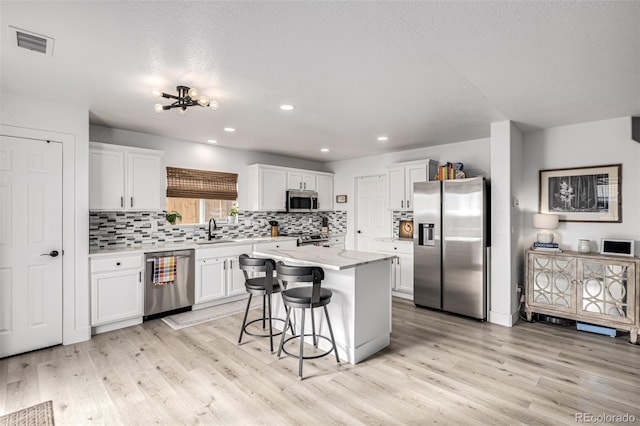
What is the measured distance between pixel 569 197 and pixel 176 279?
200 inches

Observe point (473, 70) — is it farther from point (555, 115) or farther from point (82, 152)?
point (82, 152)

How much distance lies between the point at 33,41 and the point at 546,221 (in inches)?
202

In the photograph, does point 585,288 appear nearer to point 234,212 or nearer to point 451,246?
point 451,246

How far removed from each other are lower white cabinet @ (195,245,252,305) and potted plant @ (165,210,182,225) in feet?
2.28

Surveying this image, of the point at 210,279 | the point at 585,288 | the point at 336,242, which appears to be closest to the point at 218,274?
the point at 210,279

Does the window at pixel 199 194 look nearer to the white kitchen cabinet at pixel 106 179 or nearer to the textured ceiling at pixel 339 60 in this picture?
the white kitchen cabinet at pixel 106 179

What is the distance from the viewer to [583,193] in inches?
154

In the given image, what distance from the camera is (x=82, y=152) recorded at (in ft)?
11.2

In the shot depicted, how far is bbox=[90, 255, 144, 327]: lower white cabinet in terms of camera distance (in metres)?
3.54

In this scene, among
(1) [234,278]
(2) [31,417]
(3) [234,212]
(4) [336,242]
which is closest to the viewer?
(2) [31,417]

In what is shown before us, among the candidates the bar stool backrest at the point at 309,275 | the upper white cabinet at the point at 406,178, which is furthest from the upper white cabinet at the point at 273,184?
the bar stool backrest at the point at 309,275

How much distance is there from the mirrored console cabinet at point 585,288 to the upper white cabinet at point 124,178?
486 cm

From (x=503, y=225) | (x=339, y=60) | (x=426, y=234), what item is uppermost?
(x=339, y=60)

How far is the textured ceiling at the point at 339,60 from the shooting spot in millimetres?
1743
